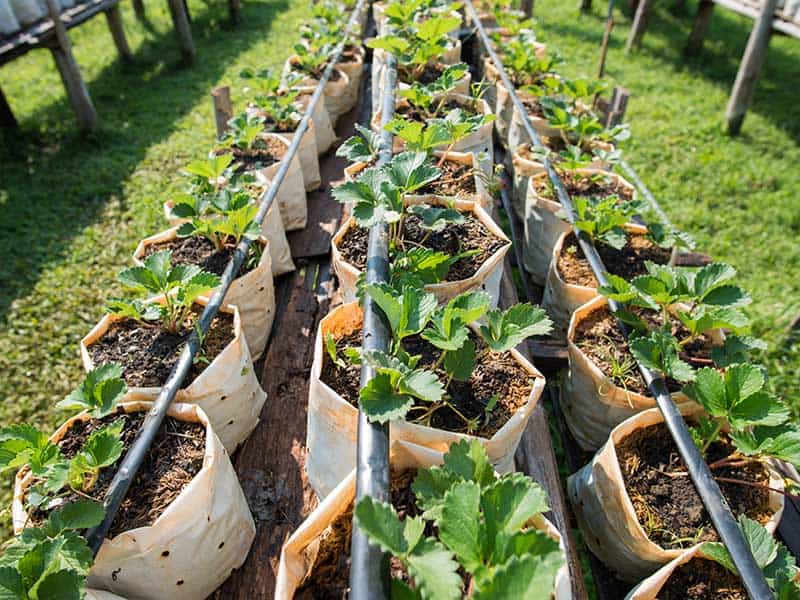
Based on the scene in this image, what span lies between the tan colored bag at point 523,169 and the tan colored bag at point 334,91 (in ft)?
4.57

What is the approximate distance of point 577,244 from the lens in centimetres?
A: 236

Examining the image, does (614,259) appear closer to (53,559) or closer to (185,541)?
(185,541)

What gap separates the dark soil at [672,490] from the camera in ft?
4.61

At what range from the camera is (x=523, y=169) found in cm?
284

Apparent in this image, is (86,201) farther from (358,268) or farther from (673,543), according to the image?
(673,543)

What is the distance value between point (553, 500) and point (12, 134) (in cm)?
533

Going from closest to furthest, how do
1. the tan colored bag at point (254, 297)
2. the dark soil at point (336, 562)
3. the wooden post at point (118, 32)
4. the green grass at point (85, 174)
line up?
the dark soil at point (336, 562) < the tan colored bag at point (254, 297) < the green grass at point (85, 174) < the wooden post at point (118, 32)

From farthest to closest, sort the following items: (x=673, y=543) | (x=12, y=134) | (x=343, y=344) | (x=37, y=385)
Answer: (x=12, y=134)
(x=37, y=385)
(x=343, y=344)
(x=673, y=543)

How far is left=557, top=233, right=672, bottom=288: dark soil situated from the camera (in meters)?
2.19

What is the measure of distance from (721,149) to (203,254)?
4.78 metres

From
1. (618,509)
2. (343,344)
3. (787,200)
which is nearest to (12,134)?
(343,344)

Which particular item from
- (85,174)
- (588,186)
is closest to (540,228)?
(588,186)

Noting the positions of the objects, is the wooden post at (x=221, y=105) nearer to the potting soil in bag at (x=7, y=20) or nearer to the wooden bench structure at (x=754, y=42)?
the potting soil in bag at (x=7, y=20)

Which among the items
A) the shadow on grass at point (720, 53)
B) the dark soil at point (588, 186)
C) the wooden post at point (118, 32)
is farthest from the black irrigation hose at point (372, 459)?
the wooden post at point (118, 32)
